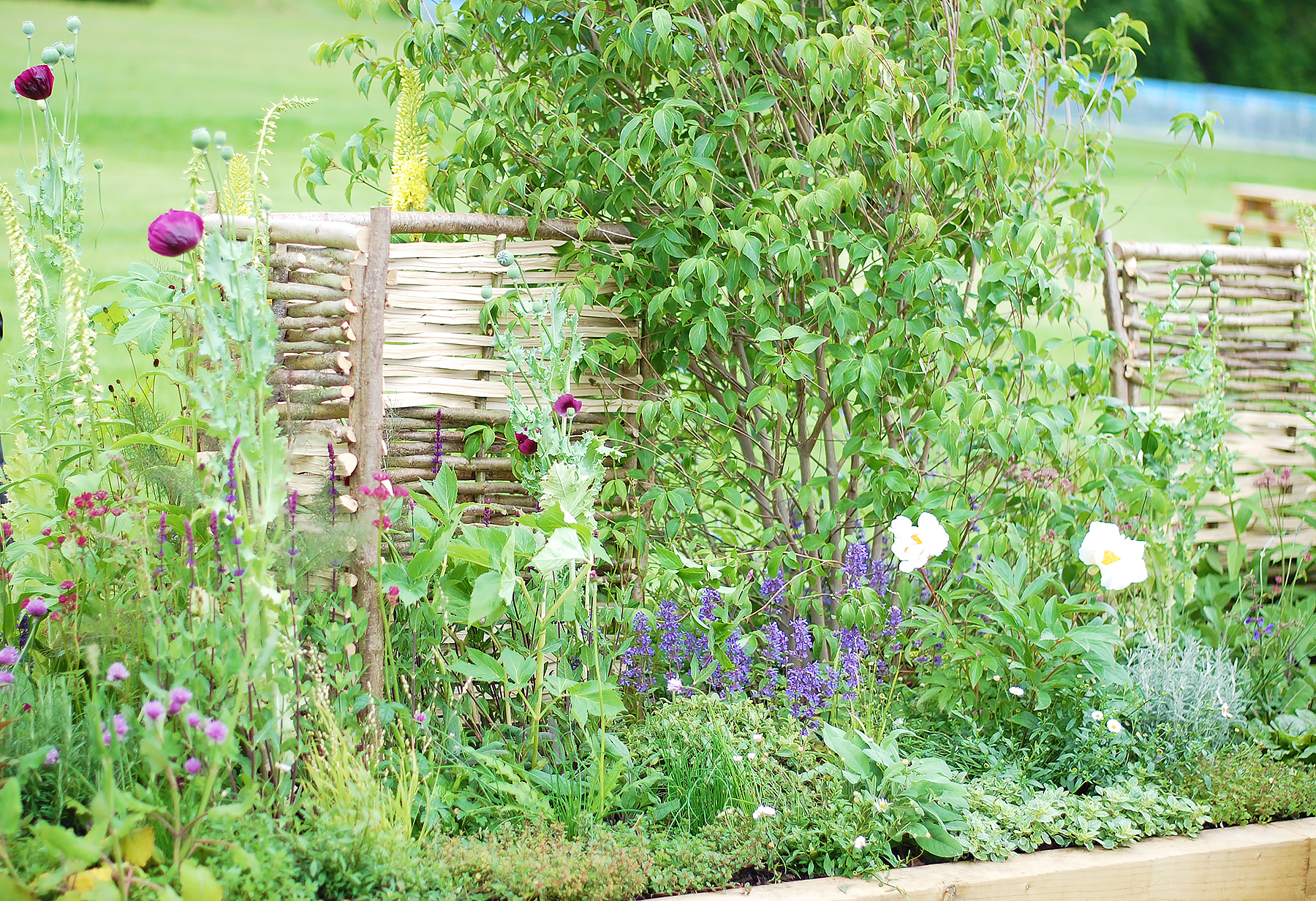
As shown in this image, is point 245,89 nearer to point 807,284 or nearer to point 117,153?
point 117,153

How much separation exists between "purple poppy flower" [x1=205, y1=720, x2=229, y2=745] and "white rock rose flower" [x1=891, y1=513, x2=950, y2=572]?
1.38m

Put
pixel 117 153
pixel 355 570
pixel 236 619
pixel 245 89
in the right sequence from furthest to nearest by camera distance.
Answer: pixel 245 89, pixel 117 153, pixel 355 570, pixel 236 619

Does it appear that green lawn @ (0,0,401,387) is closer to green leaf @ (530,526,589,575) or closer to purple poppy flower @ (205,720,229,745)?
green leaf @ (530,526,589,575)

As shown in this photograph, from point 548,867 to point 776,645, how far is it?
753 mm

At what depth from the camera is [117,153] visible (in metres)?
10.5

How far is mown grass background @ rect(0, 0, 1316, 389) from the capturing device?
30.0ft

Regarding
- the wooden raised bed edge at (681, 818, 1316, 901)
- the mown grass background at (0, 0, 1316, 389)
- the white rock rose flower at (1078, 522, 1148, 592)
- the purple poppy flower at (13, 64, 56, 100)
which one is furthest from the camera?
the mown grass background at (0, 0, 1316, 389)

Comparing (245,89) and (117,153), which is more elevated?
(245,89)

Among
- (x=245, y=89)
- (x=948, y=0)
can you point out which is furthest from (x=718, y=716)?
(x=245, y=89)

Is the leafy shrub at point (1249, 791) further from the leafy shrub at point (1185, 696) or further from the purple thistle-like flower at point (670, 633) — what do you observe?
the purple thistle-like flower at point (670, 633)

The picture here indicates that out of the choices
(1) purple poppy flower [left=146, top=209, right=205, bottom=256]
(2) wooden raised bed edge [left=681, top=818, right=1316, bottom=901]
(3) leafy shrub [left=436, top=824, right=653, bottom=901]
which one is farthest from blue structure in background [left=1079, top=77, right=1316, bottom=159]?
(1) purple poppy flower [left=146, top=209, right=205, bottom=256]

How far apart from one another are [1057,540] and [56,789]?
2323 mm

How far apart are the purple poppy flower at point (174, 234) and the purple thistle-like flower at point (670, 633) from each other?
4.07 feet

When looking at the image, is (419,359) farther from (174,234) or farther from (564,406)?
(174,234)
